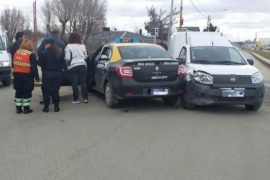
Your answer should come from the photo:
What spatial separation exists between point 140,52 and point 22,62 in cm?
273

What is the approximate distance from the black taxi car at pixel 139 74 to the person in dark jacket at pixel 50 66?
1178 millimetres

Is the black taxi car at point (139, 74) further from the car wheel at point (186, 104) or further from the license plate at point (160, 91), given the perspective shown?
the car wheel at point (186, 104)

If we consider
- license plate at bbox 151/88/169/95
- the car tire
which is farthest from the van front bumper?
the car tire

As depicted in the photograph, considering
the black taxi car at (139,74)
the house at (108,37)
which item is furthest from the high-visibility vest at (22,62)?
the house at (108,37)

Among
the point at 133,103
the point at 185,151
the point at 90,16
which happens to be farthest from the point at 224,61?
the point at 90,16

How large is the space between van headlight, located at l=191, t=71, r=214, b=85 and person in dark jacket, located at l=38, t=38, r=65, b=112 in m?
3.00

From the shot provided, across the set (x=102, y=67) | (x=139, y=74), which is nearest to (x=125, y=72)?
(x=139, y=74)

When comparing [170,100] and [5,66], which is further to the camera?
[5,66]

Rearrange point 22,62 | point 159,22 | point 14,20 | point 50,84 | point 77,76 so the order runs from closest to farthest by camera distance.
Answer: point 22,62 → point 50,84 → point 77,76 → point 159,22 → point 14,20

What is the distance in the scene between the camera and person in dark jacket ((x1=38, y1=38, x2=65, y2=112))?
8328 mm

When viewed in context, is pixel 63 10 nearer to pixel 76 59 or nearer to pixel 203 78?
pixel 76 59

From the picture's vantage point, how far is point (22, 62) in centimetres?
812

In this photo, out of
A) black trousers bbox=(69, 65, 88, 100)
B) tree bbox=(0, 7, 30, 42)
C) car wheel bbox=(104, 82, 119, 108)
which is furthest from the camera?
tree bbox=(0, 7, 30, 42)

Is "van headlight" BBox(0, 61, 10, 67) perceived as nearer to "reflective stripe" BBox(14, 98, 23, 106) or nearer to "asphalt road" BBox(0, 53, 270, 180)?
"asphalt road" BBox(0, 53, 270, 180)
